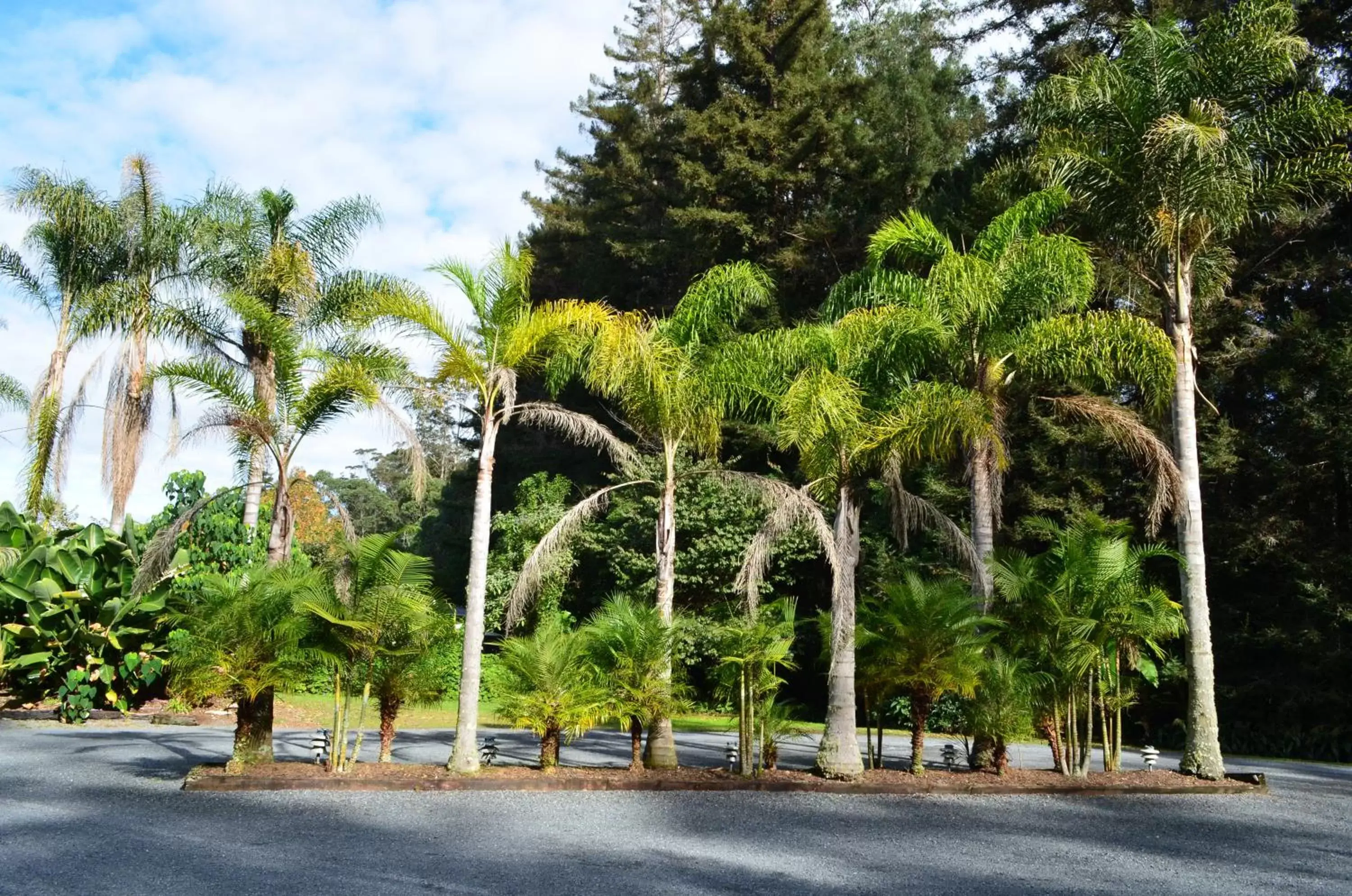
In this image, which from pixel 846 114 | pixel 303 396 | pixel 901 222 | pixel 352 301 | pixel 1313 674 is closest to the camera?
pixel 303 396

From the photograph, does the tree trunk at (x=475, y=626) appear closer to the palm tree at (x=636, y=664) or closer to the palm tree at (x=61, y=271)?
the palm tree at (x=636, y=664)

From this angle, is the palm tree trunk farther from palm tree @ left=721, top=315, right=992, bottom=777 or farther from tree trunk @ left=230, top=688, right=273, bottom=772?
tree trunk @ left=230, top=688, right=273, bottom=772

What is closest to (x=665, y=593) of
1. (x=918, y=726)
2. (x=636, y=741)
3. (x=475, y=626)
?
(x=636, y=741)

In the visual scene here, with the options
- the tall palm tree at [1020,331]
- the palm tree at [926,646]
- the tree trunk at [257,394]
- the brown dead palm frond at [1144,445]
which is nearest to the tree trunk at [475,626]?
the tree trunk at [257,394]

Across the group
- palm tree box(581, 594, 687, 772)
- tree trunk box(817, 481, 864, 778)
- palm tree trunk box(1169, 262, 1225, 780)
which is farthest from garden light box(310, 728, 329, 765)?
palm tree trunk box(1169, 262, 1225, 780)

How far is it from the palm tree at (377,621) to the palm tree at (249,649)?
0.29 meters

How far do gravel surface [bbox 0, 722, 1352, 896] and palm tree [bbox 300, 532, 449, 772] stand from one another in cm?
125

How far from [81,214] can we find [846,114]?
→ 689 inches

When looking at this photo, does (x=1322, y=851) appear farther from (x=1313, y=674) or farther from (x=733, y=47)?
(x=733, y=47)

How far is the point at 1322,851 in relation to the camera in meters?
8.16

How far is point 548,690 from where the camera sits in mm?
10742

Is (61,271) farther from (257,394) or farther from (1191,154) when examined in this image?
(1191,154)

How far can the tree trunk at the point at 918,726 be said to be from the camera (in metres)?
Answer: 11.5

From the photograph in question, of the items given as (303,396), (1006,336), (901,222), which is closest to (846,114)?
(901,222)
